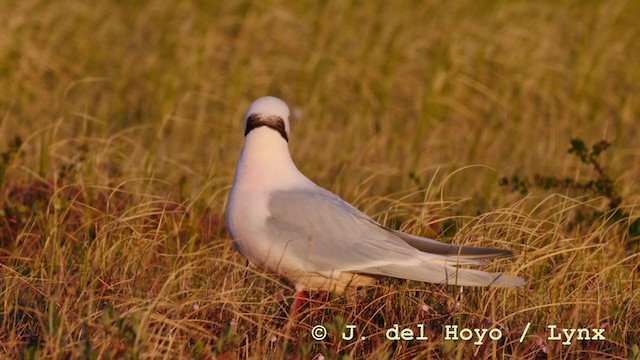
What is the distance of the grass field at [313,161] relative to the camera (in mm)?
3963

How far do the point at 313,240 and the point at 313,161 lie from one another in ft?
9.58

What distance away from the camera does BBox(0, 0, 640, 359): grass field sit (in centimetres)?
396

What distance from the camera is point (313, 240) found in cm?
399

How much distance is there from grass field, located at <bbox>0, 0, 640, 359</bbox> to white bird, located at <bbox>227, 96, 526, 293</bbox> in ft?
0.43

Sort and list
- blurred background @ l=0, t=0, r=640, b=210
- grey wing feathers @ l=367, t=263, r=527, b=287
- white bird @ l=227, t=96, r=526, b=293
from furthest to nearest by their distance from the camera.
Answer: blurred background @ l=0, t=0, r=640, b=210 < white bird @ l=227, t=96, r=526, b=293 < grey wing feathers @ l=367, t=263, r=527, b=287

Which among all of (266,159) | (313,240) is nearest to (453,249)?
(313,240)

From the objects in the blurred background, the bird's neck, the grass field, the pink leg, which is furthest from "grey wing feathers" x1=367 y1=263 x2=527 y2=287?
the blurred background

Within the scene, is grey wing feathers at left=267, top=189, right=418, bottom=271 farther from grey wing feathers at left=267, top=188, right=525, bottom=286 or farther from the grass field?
the grass field

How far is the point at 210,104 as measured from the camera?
8.55 metres

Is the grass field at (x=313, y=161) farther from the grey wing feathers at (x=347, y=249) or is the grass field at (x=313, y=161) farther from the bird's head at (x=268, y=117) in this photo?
the bird's head at (x=268, y=117)

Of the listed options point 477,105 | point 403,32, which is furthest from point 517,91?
point 403,32

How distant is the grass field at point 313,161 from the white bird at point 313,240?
132 millimetres

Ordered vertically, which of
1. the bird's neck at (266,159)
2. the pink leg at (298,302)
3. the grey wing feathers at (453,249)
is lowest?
the pink leg at (298,302)

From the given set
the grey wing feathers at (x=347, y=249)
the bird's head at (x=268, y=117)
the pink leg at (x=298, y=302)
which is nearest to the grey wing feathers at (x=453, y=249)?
the grey wing feathers at (x=347, y=249)
